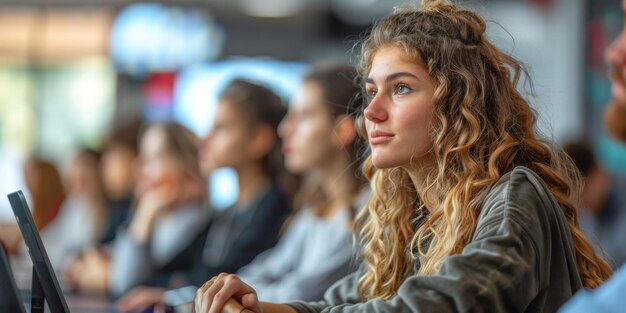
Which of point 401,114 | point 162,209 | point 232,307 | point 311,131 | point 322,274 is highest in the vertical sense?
point 401,114

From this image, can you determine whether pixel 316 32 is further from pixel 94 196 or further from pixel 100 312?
pixel 100 312

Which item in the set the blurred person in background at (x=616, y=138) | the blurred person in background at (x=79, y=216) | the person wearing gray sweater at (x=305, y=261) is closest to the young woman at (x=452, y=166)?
the blurred person in background at (x=616, y=138)

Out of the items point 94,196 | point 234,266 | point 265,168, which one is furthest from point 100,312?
point 94,196

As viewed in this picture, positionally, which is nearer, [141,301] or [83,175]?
[141,301]

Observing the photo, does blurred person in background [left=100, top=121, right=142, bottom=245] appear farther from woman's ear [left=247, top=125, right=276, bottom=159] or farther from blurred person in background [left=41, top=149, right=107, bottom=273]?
woman's ear [left=247, top=125, right=276, bottom=159]

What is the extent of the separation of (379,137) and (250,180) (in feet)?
6.25

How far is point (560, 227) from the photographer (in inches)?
56.6

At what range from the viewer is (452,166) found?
5.23 feet

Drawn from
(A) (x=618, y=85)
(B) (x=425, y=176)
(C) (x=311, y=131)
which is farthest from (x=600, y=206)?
(B) (x=425, y=176)

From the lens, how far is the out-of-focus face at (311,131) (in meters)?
2.95

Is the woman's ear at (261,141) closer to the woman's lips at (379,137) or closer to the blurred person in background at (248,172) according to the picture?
the blurred person in background at (248,172)

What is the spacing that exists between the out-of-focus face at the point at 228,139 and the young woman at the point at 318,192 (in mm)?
301

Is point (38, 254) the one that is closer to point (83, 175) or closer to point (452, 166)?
point (452, 166)

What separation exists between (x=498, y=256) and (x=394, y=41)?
48 centimetres
